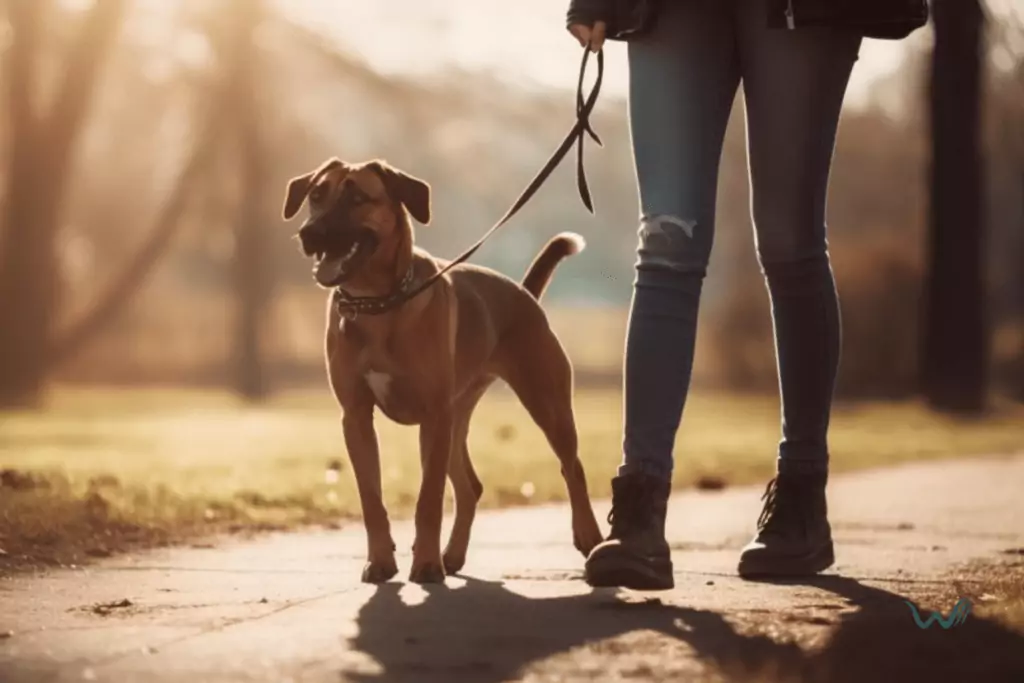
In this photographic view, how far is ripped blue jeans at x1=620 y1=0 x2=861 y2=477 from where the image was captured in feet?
13.2

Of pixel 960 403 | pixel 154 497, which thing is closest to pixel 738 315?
pixel 960 403

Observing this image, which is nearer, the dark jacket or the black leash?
the dark jacket

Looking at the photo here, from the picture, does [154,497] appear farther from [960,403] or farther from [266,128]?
[266,128]

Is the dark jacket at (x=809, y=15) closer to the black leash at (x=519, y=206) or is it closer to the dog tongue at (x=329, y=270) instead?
the black leash at (x=519, y=206)

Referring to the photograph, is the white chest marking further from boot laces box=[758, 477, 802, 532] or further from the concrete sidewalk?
boot laces box=[758, 477, 802, 532]

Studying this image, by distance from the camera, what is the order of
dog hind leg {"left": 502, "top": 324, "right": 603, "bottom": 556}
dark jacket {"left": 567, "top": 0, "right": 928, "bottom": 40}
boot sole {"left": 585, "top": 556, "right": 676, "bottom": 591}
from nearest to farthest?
boot sole {"left": 585, "top": 556, "right": 676, "bottom": 591}, dark jacket {"left": 567, "top": 0, "right": 928, "bottom": 40}, dog hind leg {"left": 502, "top": 324, "right": 603, "bottom": 556}

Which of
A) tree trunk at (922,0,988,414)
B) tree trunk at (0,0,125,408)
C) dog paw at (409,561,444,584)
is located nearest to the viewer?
dog paw at (409,561,444,584)

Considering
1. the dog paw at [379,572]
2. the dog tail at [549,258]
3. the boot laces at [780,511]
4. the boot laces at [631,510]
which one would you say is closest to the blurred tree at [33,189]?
the dog tail at [549,258]

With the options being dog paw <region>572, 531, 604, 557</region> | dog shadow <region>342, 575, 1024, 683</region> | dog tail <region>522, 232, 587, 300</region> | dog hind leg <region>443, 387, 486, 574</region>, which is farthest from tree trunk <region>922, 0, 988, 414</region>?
dog shadow <region>342, 575, 1024, 683</region>

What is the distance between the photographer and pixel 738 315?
64.5 ft

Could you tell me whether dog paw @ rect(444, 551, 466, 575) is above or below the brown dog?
below

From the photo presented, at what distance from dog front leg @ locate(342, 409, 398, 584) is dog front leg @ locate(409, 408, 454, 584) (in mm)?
78

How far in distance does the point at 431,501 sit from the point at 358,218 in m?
0.83

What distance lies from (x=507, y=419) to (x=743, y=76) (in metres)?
11.0
